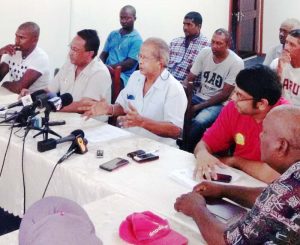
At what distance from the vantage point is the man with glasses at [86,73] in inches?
117

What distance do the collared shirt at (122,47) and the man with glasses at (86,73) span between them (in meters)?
1.43

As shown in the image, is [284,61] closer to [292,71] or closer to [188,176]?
[292,71]

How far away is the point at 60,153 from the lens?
6.96 feet

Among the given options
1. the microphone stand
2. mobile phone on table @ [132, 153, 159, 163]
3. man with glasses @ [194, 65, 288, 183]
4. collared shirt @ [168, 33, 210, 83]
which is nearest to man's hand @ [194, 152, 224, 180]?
man with glasses @ [194, 65, 288, 183]

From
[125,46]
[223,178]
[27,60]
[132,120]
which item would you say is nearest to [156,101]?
[132,120]

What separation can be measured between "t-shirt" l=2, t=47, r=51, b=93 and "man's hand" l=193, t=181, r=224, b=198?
82.4 inches

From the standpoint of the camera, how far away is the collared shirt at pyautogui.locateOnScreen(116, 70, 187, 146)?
8.60 feet

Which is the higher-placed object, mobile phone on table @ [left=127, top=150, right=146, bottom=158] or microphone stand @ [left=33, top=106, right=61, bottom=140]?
microphone stand @ [left=33, top=106, right=61, bottom=140]

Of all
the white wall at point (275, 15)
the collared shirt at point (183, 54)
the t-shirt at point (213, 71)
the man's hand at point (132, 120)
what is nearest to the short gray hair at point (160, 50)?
Answer: the man's hand at point (132, 120)

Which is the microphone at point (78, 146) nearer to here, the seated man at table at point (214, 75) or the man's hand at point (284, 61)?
the seated man at table at point (214, 75)

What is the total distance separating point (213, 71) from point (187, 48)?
2.05 ft

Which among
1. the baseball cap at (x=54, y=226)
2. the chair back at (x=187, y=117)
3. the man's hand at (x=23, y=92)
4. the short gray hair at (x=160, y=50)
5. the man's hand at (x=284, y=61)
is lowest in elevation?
the chair back at (x=187, y=117)

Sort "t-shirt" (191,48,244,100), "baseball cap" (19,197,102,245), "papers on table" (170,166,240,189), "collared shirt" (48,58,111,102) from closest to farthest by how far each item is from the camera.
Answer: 1. "baseball cap" (19,197,102,245)
2. "papers on table" (170,166,240,189)
3. "collared shirt" (48,58,111,102)
4. "t-shirt" (191,48,244,100)

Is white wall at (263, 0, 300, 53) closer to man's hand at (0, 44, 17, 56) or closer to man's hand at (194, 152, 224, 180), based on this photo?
man's hand at (0, 44, 17, 56)
